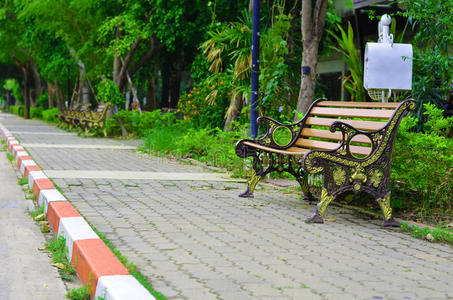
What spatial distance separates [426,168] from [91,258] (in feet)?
10.9

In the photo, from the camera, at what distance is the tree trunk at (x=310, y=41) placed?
9.04 meters

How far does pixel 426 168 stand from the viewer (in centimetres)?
599

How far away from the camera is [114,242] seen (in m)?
4.93

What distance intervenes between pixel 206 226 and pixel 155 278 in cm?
175

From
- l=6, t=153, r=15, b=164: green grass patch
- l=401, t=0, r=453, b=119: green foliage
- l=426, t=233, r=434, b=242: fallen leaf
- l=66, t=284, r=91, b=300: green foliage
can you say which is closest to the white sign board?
l=401, t=0, r=453, b=119: green foliage

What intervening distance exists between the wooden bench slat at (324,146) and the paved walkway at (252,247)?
2.15 ft

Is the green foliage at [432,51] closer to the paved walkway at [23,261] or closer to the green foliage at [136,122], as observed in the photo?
the paved walkway at [23,261]

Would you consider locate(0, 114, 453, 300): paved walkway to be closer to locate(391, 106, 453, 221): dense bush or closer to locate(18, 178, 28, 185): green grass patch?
locate(391, 106, 453, 221): dense bush

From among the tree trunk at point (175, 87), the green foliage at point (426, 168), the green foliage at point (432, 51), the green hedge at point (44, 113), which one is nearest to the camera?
the green foliage at point (426, 168)

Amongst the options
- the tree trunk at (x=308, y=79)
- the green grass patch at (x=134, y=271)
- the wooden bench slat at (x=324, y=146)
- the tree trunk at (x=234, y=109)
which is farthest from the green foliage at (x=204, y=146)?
the green grass patch at (x=134, y=271)

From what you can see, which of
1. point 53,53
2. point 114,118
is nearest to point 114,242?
point 114,118

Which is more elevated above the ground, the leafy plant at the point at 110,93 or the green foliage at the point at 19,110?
the leafy plant at the point at 110,93

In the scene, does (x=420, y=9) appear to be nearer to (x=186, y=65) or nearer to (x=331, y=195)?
(x=331, y=195)

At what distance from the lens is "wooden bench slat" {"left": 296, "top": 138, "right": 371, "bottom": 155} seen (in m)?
6.13
